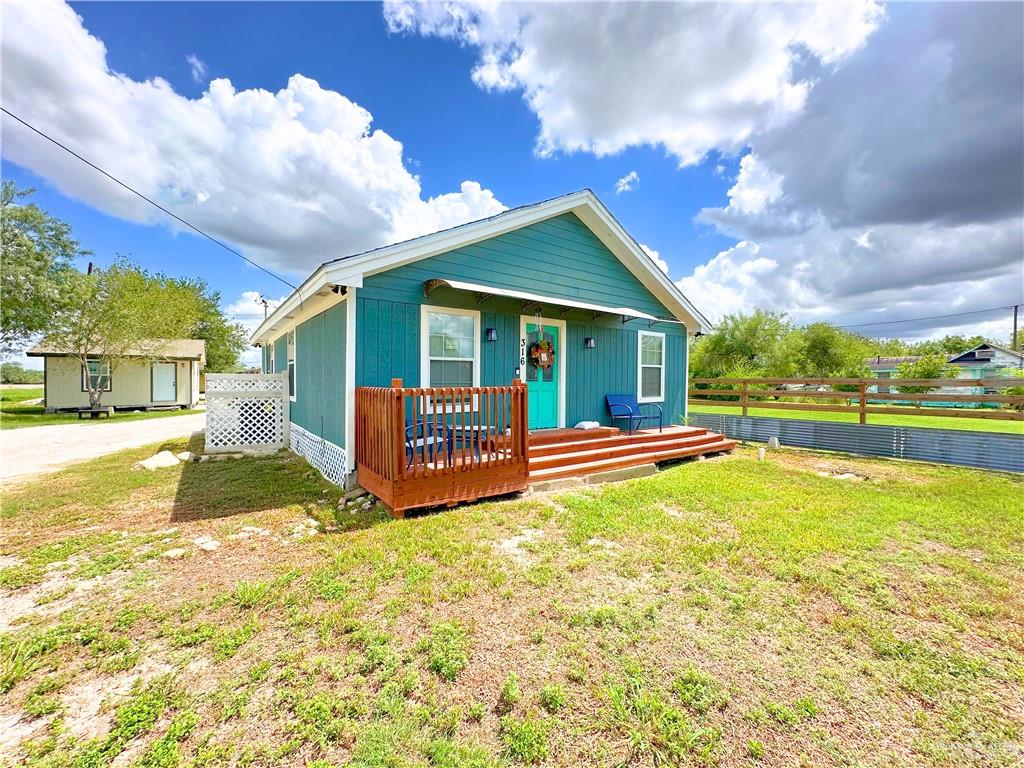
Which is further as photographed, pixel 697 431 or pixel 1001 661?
pixel 697 431

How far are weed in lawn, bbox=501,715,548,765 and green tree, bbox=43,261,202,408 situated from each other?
23.3m

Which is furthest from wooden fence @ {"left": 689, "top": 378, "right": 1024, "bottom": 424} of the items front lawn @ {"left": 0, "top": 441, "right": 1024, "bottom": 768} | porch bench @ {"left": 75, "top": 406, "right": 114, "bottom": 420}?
porch bench @ {"left": 75, "top": 406, "right": 114, "bottom": 420}

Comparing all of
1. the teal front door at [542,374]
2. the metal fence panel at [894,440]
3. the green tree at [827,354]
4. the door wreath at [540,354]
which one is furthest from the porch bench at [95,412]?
the green tree at [827,354]

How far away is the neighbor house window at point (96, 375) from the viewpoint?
17969 millimetres

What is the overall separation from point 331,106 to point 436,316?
7803 mm

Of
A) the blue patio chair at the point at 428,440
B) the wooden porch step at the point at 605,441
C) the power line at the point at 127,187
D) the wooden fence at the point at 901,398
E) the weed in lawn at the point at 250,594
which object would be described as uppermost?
the power line at the point at 127,187

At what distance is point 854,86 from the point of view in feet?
30.7

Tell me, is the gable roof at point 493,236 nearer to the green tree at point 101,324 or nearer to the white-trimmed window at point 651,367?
the white-trimmed window at point 651,367

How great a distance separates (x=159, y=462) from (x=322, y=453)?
331cm

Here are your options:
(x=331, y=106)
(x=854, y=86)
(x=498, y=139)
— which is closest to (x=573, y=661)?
(x=498, y=139)

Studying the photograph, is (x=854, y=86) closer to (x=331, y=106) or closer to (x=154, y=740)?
(x=331, y=106)

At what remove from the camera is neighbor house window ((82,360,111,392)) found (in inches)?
707

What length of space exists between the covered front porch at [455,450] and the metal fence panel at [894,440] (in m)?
5.37

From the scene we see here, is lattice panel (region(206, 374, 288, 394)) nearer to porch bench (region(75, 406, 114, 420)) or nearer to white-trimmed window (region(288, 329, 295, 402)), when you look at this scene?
white-trimmed window (region(288, 329, 295, 402))
